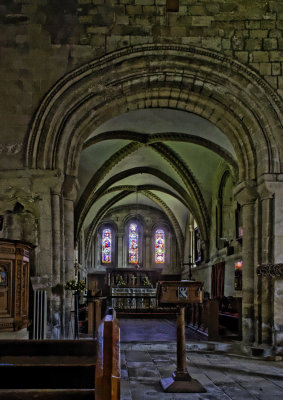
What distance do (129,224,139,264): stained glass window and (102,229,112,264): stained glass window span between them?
45.8 inches

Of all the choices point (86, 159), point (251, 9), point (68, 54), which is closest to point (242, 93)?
point (251, 9)

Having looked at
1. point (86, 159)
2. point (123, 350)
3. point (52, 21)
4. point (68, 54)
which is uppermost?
point (52, 21)

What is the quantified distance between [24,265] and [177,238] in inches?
719

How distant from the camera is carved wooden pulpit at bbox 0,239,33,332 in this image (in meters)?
6.91

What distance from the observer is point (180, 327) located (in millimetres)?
5879

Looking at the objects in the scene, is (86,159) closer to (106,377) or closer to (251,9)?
(251,9)

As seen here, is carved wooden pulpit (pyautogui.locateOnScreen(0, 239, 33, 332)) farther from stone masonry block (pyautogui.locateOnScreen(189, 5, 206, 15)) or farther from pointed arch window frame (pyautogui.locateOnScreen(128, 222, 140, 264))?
pointed arch window frame (pyautogui.locateOnScreen(128, 222, 140, 264))

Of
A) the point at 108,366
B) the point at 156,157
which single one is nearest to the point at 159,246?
the point at 156,157

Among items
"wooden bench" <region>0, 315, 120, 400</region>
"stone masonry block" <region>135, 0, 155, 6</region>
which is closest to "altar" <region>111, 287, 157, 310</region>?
"stone masonry block" <region>135, 0, 155, 6</region>

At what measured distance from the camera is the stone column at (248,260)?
891 cm

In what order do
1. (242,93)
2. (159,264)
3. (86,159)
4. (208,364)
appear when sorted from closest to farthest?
(208,364) < (242,93) < (86,159) < (159,264)

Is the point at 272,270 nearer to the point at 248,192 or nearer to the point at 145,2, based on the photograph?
the point at 248,192

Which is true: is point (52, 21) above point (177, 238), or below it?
above

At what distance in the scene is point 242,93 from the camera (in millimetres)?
9266
